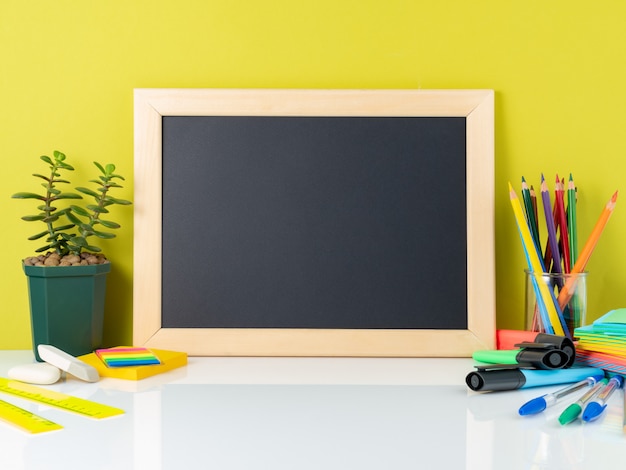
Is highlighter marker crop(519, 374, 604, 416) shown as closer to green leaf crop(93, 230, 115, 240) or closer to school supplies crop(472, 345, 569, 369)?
school supplies crop(472, 345, 569, 369)

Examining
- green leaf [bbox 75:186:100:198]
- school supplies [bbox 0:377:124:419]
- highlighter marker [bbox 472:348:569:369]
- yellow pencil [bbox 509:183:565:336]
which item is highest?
green leaf [bbox 75:186:100:198]

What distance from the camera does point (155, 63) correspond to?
1020 mm

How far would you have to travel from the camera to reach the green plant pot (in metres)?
0.89

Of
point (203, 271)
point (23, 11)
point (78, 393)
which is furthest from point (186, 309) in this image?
point (23, 11)

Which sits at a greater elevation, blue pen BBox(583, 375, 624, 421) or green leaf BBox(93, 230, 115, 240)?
green leaf BBox(93, 230, 115, 240)

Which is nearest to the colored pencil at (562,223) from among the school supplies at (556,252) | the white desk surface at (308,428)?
the school supplies at (556,252)

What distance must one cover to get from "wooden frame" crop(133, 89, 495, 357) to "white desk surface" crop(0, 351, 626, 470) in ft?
→ 0.34

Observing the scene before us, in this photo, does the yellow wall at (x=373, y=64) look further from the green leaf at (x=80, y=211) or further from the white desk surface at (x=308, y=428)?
the white desk surface at (x=308, y=428)

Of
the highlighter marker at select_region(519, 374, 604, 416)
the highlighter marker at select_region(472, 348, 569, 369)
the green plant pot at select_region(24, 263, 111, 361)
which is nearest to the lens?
Answer: the highlighter marker at select_region(519, 374, 604, 416)

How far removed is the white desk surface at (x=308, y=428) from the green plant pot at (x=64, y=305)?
8 centimetres

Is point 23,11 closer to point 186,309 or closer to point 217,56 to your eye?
point 217,56

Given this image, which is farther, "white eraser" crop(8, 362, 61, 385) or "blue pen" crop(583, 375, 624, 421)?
"white eraser" crop(8, 362, 61, 385)

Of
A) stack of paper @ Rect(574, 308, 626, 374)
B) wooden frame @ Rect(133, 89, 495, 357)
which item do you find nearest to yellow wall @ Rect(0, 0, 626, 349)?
wooden frame @ Rect(133, 89, 495, 357)

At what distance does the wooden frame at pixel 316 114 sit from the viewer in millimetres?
965
